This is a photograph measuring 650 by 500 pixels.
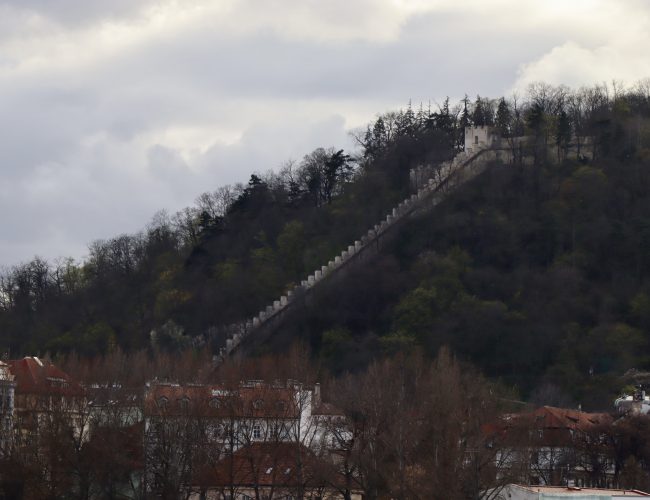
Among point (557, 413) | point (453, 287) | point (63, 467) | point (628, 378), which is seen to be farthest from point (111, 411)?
point (453, 287)

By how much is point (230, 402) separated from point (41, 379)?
11592 millimetres

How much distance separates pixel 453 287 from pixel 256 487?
1983 inches

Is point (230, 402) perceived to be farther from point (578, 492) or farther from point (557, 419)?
point (578, 492)

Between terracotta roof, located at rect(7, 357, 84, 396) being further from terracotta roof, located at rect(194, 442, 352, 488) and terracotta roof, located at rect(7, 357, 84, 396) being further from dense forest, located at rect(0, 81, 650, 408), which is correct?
dense forest, located at rect(0, 81, 650, 408)

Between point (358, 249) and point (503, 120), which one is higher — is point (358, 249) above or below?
below

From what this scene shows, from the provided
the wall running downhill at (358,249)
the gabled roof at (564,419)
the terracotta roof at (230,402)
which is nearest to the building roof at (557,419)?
the gabled roof at (564,419)

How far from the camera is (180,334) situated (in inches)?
4892

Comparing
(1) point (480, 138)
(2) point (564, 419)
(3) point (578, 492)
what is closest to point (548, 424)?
(2) point (564, 419)

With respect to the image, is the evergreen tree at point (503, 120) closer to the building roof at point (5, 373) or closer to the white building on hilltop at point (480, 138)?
the white building on hilltop at point (480, 138)

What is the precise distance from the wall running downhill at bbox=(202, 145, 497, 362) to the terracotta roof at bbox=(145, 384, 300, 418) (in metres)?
33.3

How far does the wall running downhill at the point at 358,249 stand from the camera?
12103cm

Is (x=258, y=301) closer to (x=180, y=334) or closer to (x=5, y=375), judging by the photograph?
(x=180, y=334)

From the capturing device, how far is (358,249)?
130 m

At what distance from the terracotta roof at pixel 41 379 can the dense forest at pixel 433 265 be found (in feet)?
82.9
